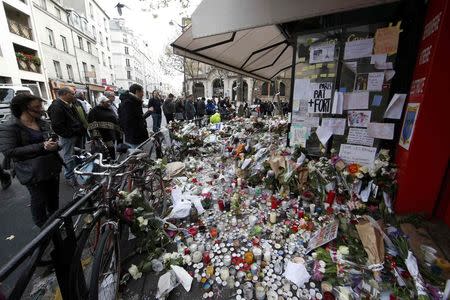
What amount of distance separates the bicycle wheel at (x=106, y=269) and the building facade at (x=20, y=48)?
16.0 meters

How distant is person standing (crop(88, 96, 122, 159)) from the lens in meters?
4.52

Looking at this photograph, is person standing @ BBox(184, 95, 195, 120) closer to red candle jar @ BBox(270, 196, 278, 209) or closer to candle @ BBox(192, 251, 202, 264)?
red candle jar @ BBox(270, 196, 278, 209)

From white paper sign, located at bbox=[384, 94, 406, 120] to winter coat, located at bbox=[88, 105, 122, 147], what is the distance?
16.0 ft

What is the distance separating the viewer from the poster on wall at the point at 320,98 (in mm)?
3150

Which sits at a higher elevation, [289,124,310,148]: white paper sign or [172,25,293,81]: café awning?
[172,25,293,81]: café awning

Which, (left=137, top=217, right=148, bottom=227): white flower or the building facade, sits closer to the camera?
(left=137, top=217, right=148, bottom=227): white flower

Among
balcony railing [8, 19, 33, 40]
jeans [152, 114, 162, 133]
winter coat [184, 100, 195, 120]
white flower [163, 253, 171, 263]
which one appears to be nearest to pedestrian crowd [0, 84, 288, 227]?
white flower [163, 253, 171, 263]

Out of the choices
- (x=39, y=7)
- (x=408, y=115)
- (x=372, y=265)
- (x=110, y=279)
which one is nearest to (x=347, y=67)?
(x=408, y=115)

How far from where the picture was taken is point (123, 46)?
4669cm

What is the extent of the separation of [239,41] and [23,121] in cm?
365

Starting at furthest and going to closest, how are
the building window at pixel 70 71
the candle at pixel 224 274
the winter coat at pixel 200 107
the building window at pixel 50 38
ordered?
the building window at pixel 70 71
the building window at pixel 50 38
the winter coat at pixel 200 107
the candle at pixel 224 274

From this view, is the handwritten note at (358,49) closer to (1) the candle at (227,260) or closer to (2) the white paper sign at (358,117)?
(2) the white paper sign at (358,117)

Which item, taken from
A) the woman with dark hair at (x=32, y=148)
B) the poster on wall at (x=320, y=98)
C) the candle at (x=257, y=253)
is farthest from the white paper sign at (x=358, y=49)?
the woman with dark hair at (x=32, y=148)

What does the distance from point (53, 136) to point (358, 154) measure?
392 centimetres
